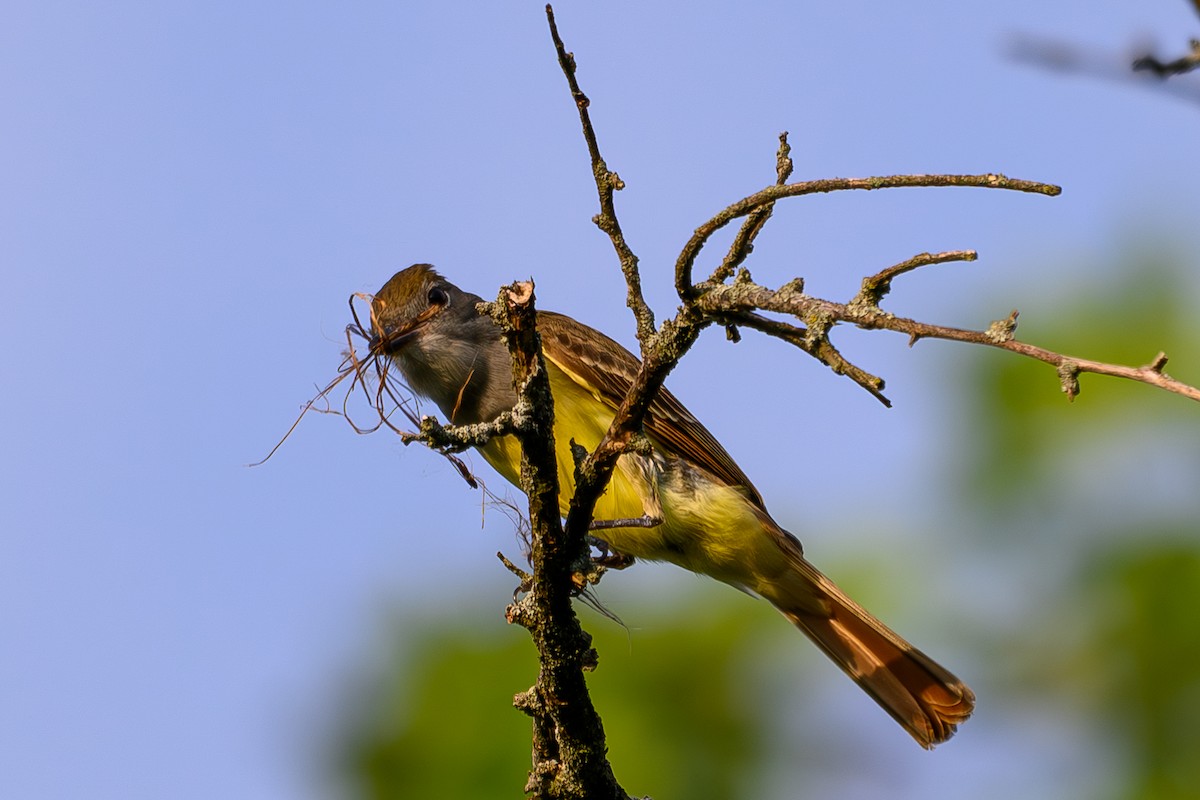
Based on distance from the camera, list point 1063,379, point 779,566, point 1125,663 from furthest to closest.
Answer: point 1125,663, point 779,566, point 1063,379

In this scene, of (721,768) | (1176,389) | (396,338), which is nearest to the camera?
(1176,389)

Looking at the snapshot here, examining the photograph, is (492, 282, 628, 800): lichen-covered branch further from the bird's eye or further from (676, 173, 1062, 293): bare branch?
the bird's eye

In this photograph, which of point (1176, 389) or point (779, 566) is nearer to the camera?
point (1176, 389)

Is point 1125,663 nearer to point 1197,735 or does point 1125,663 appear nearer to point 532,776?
point 1197,735

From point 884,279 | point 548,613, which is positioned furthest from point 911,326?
point 548,613

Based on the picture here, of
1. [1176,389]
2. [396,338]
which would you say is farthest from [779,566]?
[1176,389]

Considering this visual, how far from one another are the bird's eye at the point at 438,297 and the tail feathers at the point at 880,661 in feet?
6.43

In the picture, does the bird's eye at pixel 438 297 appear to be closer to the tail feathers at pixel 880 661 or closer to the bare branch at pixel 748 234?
the tail feathers at pixel 880 661

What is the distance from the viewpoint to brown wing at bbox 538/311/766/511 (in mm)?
5723

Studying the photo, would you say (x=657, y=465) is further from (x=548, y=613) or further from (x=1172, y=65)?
(x=1172, y=65)

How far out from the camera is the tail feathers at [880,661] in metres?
5.81

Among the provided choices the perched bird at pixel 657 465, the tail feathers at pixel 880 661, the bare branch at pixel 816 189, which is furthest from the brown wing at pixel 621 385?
the bare branch at pixel 816 189

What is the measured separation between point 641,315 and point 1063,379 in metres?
1.46

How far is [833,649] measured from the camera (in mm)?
6273
